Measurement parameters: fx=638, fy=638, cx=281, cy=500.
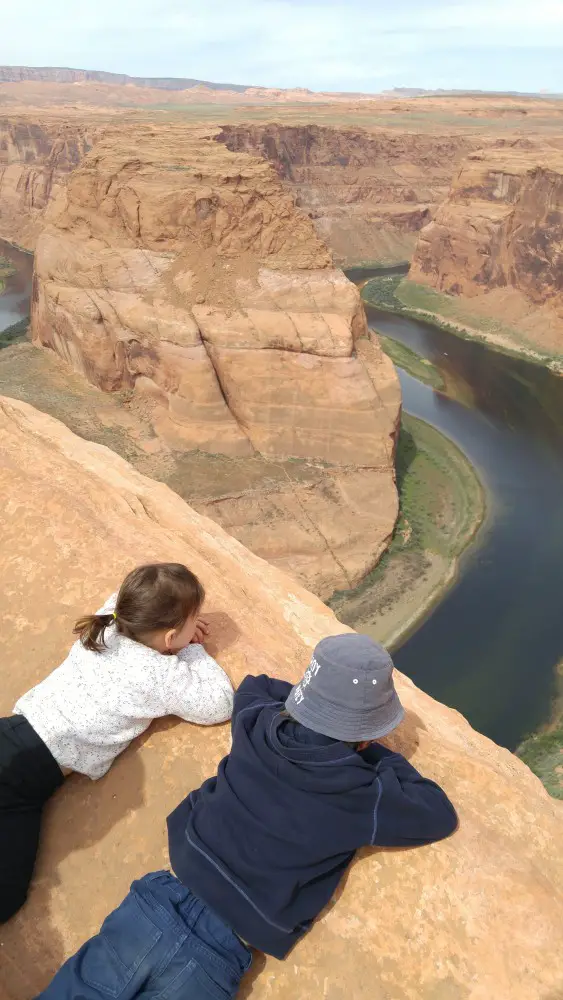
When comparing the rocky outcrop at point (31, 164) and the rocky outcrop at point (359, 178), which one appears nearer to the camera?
the rocky outcrop at point (359, 178)

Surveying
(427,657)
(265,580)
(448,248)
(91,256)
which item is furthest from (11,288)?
(265,580)

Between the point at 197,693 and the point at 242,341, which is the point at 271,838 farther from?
the point at 242,341

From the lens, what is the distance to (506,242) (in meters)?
50.8

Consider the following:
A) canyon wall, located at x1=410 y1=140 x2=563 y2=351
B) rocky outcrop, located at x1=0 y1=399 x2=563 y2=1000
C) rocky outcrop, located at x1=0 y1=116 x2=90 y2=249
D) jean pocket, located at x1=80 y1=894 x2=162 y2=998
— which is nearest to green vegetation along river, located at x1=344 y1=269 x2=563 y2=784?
canyon wall, located at x1=410 y1=140 x2=563 y2=351

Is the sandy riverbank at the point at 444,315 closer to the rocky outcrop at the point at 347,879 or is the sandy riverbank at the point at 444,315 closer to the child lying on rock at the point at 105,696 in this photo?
the rocky outcrop at the point at 347,879

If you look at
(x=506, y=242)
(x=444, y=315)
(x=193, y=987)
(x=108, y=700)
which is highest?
(x=506, y=242)

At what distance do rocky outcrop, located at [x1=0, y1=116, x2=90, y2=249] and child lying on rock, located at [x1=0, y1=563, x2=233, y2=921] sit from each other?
74.1 m

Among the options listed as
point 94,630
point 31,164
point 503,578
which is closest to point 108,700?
point 94,630

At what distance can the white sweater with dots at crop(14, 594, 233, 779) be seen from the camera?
143 inches

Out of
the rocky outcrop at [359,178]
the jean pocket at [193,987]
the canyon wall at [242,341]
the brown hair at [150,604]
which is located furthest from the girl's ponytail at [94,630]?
the rocky outcrop at [359,178]

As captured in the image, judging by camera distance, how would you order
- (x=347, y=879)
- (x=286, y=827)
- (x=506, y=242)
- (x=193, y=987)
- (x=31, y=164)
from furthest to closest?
(x=31, y=164) → (x=506, y=242) → (x=347, y=879) → (x=286, y=827) → (x=193, y=987)

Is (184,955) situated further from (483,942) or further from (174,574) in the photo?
(174,574)

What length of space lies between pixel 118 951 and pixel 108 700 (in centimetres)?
121

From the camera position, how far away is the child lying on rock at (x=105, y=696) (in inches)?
140
